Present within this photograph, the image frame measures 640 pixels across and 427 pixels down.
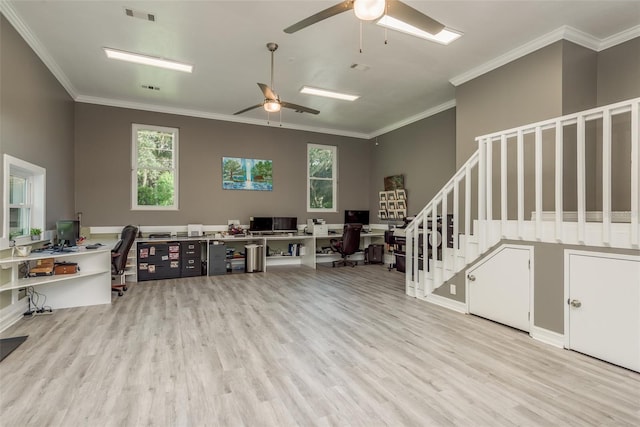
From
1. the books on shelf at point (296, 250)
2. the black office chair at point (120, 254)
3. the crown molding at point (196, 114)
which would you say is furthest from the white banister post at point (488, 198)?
the black office chair at point (120, 254)

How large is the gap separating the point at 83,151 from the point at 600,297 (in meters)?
8.15

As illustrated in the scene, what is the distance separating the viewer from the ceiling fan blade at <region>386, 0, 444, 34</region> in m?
2.42

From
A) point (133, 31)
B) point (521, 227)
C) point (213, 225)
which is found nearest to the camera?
point (521, 227)

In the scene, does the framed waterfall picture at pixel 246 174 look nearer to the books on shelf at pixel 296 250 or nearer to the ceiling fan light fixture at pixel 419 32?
the books on shelf at pixel 296 250

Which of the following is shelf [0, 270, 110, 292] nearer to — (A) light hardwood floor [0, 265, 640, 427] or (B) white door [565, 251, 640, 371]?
(A) light hardwood floor [0, 265, 640, 427]

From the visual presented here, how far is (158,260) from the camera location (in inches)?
246

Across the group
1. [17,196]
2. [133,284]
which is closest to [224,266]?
[133,284]

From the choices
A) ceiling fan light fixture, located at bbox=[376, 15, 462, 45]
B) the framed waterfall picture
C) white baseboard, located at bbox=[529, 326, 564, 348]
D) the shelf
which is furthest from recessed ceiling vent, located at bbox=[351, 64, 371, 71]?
the shelf

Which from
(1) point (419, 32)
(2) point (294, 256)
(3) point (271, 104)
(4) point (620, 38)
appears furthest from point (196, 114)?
(4) point (620, 38)

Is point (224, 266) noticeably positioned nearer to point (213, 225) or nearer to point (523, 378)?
point (213, 225)

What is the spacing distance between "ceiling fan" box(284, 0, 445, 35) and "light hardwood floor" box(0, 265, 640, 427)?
8.75 ft

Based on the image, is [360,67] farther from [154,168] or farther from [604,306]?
[154,168]

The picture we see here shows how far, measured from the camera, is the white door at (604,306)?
271 cm

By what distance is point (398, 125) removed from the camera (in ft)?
26.0
